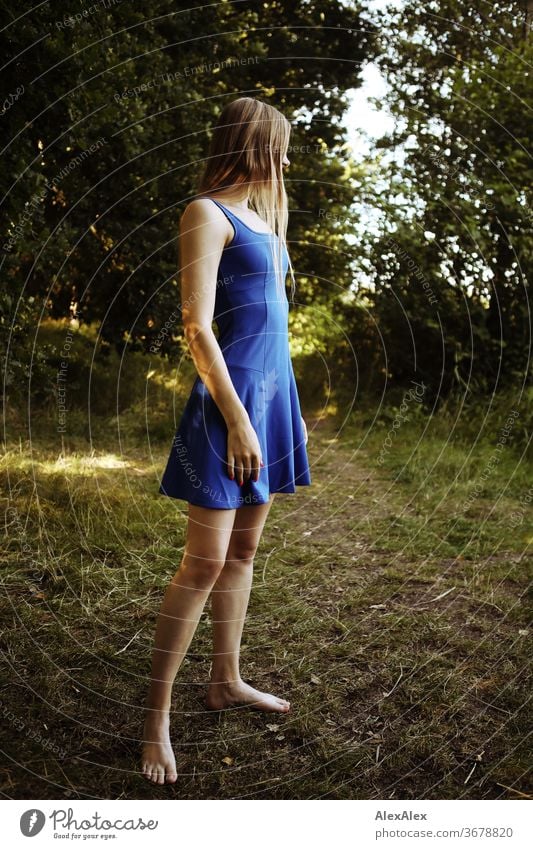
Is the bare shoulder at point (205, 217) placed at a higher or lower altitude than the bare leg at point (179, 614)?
higher

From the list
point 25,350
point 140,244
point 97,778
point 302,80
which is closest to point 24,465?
point 25,350

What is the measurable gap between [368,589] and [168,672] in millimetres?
1732

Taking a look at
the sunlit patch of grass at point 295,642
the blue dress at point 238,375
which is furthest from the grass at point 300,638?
the blue dress at point 238,375

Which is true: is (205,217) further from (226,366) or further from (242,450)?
(242,450)

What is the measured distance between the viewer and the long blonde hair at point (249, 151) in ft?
7.04

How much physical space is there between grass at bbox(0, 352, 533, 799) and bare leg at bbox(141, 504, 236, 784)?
0.24ft

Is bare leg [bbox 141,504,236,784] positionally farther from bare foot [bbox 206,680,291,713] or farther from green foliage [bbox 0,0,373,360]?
green foliage [bbox 0,0,373,360]

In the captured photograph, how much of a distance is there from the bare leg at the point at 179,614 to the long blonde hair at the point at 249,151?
77cm

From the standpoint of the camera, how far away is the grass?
7.54 ft

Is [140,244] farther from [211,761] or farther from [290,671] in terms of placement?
[211,761]

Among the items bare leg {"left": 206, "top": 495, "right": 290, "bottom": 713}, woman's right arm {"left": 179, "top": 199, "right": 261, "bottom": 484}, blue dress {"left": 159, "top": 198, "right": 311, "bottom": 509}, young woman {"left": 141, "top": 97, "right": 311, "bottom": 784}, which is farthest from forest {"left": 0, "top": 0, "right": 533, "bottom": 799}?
woman's right arm {"left": 179, "top": 199, "right": 261, "bottom": 484}

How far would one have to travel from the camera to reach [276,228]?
7.64ft

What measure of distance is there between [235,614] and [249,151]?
1.48 meters

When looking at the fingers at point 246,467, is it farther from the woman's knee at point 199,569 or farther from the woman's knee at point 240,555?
the woman's knee at point 240,555
